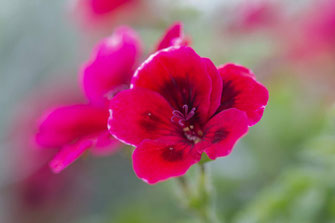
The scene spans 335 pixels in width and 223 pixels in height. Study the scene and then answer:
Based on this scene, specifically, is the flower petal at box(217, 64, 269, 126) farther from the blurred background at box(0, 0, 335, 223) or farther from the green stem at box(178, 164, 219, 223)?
the blurred background at box(0, 0, 335, 223)

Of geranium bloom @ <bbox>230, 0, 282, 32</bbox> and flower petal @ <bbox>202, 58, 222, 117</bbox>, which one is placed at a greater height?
flower petal @ <bbox>202, 58, 222, 117</bbox>

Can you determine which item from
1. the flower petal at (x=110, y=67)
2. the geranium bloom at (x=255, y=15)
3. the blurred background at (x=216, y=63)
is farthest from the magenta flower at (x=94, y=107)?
the geranium bloom at (x=255, y=15)

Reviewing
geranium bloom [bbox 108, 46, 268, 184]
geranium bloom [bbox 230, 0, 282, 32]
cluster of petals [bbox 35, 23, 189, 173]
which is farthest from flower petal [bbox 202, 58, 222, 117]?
geranium bloom [bbox 230, 0, 282, 32]

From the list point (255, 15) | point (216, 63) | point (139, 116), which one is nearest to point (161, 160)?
Answer: point (139, 116)

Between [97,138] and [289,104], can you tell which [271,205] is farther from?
[289,104]

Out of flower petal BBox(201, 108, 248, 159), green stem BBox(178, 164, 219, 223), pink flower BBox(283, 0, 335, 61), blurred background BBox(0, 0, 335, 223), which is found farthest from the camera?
pink flower BBox(283, 0, 335, 61)

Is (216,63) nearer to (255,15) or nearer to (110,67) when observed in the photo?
(255,15)

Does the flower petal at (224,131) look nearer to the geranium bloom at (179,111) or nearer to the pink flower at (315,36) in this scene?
the geranium bloom at (179,111)
